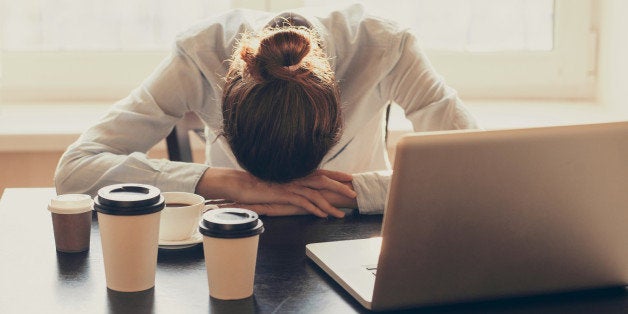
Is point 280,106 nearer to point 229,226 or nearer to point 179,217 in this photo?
point 179,217

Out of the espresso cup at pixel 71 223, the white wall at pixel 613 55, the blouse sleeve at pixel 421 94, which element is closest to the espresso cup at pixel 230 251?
the espresso cup at pixel 71 223

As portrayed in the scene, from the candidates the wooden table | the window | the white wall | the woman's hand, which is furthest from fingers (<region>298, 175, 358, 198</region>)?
the white wall

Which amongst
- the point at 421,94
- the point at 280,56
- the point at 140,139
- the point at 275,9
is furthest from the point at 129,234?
the point at 275,9

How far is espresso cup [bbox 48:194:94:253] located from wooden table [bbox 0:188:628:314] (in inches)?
0.6

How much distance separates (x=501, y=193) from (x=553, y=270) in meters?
0.15

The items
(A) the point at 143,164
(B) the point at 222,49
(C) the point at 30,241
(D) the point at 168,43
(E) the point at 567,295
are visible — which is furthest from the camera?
(D) the point at 168,43

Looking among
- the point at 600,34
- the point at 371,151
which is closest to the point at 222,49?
the point at 371,151

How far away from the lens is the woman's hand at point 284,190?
141 centimetres

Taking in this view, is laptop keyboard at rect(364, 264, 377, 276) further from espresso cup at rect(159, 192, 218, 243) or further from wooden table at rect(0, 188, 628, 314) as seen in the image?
espresso cup at rect(159, 192, 218, 243)

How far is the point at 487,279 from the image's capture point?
0.99 metres

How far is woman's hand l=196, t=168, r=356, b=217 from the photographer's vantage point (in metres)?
1.41

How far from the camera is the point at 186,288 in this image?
3.45 ft

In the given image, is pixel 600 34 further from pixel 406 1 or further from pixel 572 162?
pixel 572 162

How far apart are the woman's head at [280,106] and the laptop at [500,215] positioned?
0.32m
